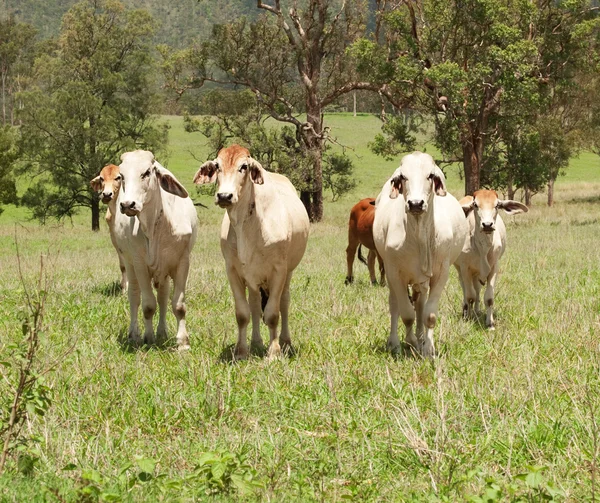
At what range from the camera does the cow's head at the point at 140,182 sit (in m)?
7.87

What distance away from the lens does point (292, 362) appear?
7.41 meters

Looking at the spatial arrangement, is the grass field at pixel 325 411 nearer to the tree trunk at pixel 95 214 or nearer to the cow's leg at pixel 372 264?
the cow's leg at pixel 372 264

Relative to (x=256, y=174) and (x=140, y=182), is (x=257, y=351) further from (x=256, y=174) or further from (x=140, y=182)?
(x=140, y=182)

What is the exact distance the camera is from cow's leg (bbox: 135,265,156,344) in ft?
28.7

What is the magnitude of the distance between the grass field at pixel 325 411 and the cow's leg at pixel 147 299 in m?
0.51

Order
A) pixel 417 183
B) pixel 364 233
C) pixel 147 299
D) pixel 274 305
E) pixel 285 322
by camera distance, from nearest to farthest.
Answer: pixel 417 183 → pixel 274 305 → pixel 285 322 → pixel 147 299 → pixel 364 233

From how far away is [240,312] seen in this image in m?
7.97

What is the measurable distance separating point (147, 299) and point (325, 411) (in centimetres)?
350

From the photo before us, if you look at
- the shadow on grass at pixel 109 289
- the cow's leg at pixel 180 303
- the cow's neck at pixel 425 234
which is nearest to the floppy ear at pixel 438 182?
the cow's neck at pixel 425 234

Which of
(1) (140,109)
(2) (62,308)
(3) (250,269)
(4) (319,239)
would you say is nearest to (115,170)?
(2) (62,308)

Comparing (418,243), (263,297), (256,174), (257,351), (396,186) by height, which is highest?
(256,174)

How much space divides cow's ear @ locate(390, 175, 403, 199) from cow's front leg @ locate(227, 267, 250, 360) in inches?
68.2

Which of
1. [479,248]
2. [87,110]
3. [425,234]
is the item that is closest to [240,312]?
[425,234]

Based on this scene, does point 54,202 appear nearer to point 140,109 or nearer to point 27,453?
point 140,109
